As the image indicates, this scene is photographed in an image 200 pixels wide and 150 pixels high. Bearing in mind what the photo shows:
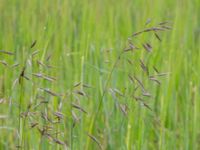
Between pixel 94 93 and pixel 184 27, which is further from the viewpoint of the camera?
pixel 184 27

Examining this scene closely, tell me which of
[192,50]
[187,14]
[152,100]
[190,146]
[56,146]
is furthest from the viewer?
[187,14]

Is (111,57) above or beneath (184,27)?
beneath

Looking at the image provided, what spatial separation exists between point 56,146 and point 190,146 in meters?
0.51

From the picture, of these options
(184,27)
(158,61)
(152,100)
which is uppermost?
(184,27)

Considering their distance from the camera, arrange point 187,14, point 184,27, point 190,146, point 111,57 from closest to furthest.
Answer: point 190,146 < point 111,57 < point 184,27 < point 187,14

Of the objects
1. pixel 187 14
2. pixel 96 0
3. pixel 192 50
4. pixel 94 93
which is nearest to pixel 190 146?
pixel 94 93

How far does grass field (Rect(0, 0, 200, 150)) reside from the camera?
148 cm

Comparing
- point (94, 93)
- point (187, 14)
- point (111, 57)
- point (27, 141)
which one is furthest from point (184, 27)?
point (27, 141)

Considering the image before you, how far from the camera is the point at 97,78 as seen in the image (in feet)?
6.75

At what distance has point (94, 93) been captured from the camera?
2035mm

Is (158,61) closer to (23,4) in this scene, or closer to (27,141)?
(27,141)

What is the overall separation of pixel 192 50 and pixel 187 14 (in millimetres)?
492

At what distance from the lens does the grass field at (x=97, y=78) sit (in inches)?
58.3

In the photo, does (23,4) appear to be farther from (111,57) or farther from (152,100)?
(152,100)
